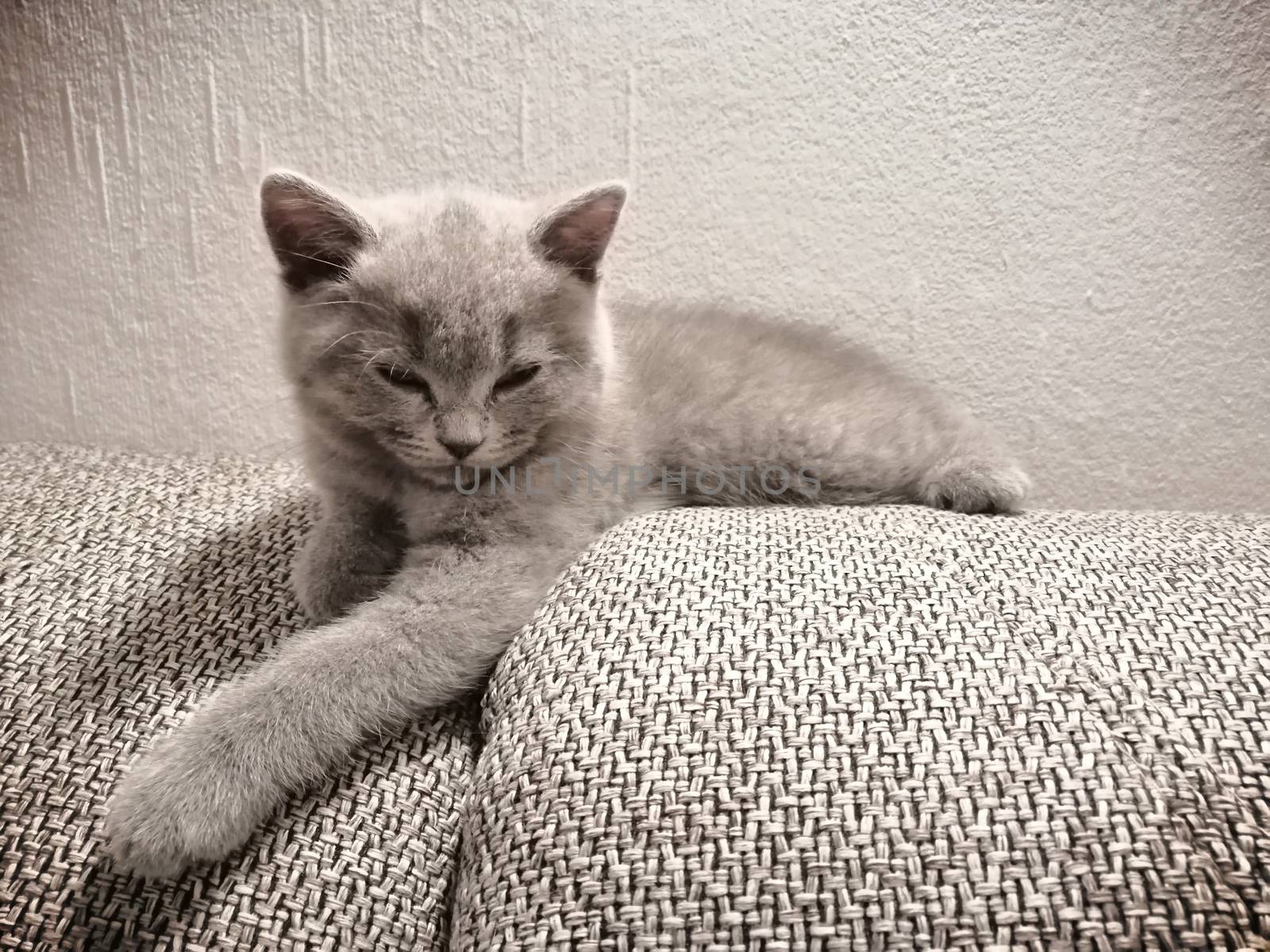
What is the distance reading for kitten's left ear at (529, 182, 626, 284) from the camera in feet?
2.96

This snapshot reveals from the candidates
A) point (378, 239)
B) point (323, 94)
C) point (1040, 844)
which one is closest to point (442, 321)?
point (378, 239)

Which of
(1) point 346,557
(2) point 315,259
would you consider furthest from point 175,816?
(2) point 315,259

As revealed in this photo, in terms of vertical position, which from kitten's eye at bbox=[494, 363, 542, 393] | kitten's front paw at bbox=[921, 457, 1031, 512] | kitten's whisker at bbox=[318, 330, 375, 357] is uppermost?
kitten's whisker at bbox=[318, 330, 375, 357]

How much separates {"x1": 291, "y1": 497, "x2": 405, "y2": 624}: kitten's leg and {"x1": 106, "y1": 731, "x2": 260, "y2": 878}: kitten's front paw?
218 mm

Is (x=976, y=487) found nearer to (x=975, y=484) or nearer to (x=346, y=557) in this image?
(x=975, y=484)

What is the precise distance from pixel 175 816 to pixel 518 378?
49 cm

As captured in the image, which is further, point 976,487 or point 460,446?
point 976,487

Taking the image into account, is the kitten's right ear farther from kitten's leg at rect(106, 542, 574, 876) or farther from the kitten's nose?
kitten's leg at rect(106, 542, 574, 876)

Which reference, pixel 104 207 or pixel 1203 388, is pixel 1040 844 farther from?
pixel 104 207

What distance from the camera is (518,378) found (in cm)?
88

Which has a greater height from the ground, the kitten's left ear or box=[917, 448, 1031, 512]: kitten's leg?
the kitten's left ear

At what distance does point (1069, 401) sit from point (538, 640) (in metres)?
1.03

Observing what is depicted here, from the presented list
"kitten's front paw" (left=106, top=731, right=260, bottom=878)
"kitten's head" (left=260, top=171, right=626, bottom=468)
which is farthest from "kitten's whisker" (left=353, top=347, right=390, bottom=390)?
"kitten's front paw" (left=106, top=731, right=260, bottom=878)

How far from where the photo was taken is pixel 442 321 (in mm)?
818
